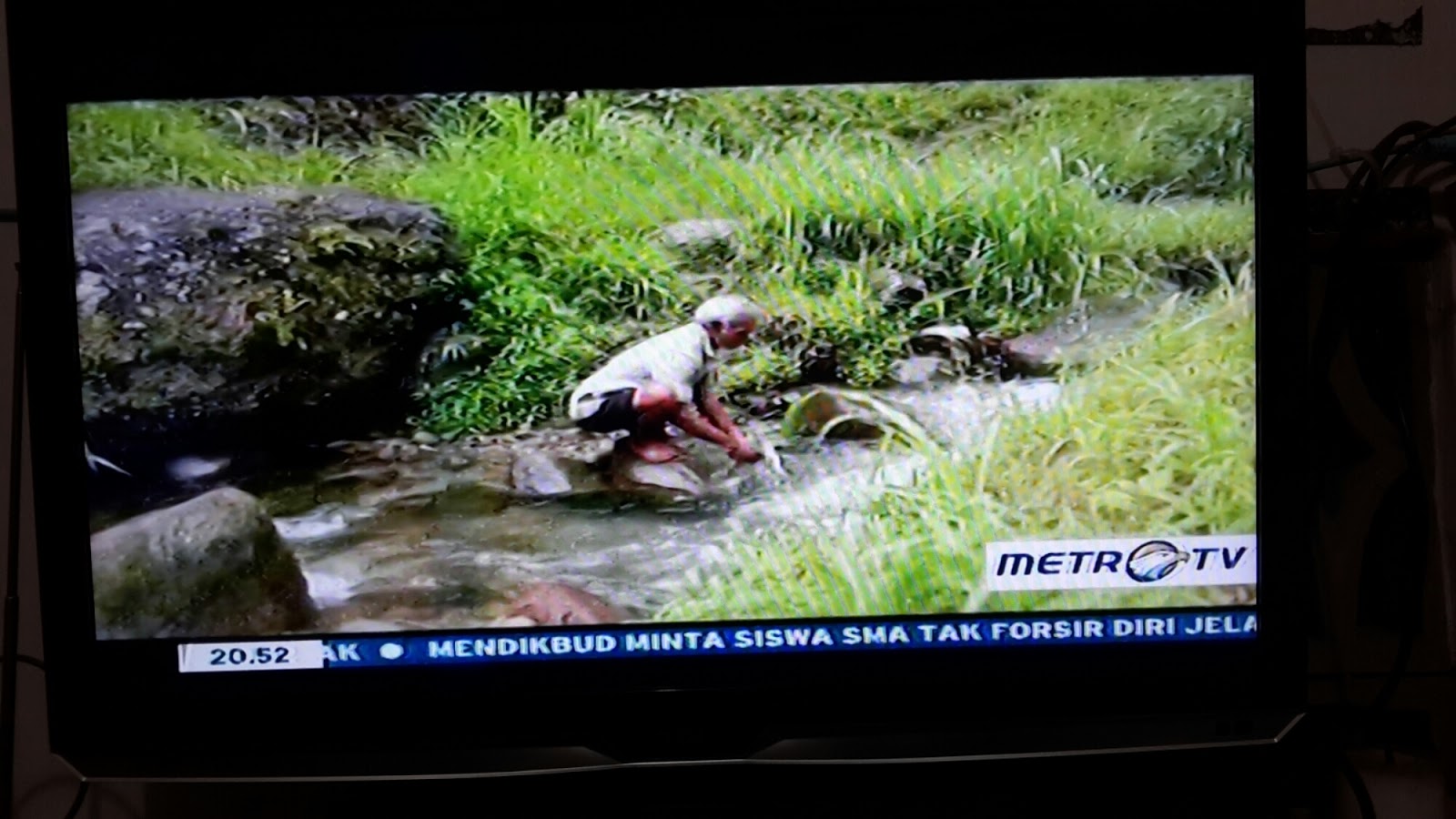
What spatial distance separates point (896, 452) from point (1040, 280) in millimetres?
175

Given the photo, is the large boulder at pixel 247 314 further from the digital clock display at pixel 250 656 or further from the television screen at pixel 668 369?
the digital clock display at pixel 250 656

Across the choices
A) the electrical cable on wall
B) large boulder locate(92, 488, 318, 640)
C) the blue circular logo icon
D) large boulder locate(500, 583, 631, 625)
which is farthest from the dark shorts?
the electrical cable on wall

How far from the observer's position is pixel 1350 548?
3.61ft

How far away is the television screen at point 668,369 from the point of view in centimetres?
92

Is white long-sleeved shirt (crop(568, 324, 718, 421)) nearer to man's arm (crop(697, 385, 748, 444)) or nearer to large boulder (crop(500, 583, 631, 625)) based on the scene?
man's arm (crop(697, 385, 748, 444))

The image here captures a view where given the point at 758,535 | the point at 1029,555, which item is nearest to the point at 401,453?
the point at 758,535

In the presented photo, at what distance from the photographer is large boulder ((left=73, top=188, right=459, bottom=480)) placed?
3.02 feet

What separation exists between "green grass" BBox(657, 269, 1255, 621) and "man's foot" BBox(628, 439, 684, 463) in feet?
0.31

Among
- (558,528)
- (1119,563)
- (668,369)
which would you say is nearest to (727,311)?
(668,369)

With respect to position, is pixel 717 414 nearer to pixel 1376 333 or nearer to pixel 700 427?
pixel 700 427

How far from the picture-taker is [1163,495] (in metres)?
0.94

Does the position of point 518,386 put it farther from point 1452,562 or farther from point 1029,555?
point 1452,562

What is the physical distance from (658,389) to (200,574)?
15.3 inches

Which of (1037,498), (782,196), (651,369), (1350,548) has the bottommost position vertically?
Answer: (1350,548)
